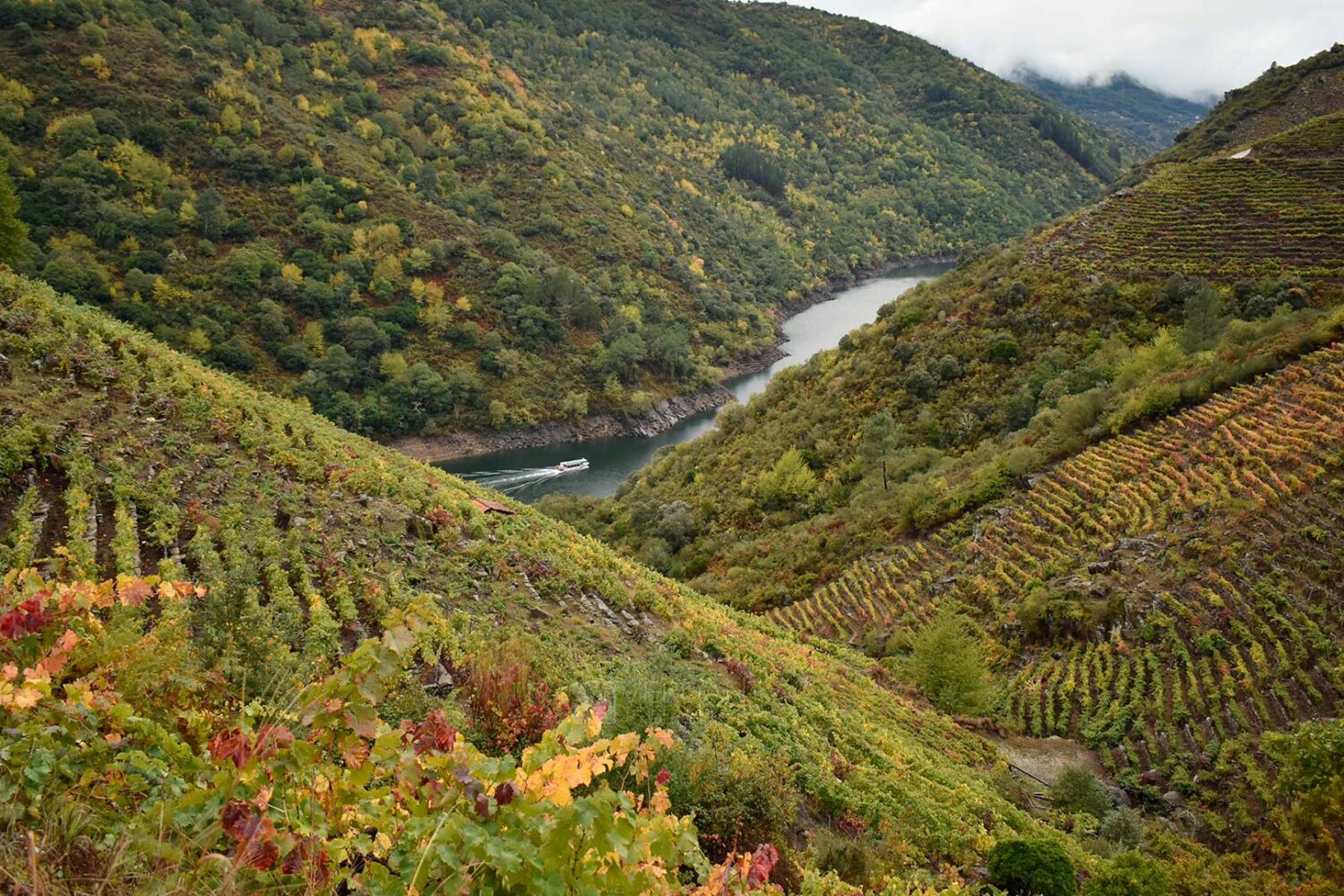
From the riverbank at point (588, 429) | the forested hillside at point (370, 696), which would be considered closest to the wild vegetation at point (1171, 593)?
the forested hillside at point (370, 696)

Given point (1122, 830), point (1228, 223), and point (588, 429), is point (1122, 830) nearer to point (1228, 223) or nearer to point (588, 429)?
point (1228, 223)

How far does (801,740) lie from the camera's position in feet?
34.6

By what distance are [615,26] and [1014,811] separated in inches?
8859

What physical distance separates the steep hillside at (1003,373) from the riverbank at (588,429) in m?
22.3

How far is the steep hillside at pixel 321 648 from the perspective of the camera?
263 cm

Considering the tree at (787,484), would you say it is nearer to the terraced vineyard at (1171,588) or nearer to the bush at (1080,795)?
the terraced vineyard at (1171,588)

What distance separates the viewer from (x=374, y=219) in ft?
261

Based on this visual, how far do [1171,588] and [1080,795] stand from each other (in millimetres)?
8617

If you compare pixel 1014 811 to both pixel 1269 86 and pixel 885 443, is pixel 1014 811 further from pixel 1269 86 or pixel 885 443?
pixel 1269 86

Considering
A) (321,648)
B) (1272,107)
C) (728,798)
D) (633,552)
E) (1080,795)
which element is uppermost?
(1272,107)

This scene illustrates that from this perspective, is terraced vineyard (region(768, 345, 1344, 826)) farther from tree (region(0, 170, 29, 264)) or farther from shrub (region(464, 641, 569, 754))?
tree (region(0, 170, 29, 264))

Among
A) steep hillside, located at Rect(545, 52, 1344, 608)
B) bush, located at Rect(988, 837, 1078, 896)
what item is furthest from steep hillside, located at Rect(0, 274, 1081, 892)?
steep hillside, located at Rect(545, 52, 1344, 608)

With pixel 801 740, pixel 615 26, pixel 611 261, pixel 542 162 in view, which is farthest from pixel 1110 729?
pixel 615 26

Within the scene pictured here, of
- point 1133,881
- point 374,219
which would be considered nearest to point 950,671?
point 1133,881
